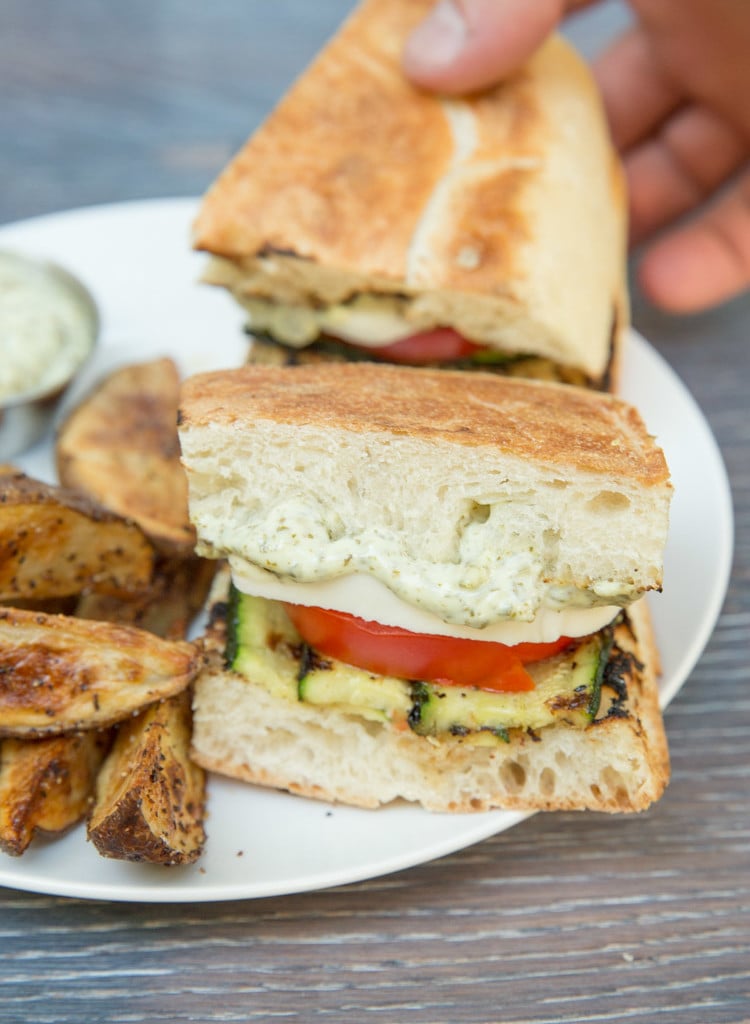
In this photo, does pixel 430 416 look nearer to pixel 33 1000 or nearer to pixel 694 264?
pixel 33 1000

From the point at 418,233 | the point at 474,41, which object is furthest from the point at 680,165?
the point at 418,233

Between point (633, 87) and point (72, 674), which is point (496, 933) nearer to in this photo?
point (72, 674)

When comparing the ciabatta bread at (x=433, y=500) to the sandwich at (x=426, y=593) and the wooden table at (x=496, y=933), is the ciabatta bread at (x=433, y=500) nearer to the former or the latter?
the sandwich at (x=426, y=593)

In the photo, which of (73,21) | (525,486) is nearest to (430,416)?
(525,486)

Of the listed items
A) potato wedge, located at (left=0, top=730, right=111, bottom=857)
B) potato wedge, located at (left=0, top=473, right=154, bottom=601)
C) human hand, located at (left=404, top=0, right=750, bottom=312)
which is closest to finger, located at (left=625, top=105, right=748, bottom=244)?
human hand, located at (left=404, top=0, right=750, bottom=312)

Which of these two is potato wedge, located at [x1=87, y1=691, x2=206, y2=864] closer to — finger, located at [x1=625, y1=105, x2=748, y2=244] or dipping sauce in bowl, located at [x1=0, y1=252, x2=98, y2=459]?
dipping sauce in bowl, located at [x1=0, y1=252, x2=98, y2=459]

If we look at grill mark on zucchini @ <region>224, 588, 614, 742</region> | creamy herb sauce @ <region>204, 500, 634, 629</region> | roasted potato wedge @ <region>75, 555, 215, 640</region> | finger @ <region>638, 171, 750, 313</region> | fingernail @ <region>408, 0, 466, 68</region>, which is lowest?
roasted potato wedge @ <region>75, 555, 215, 640</region>
